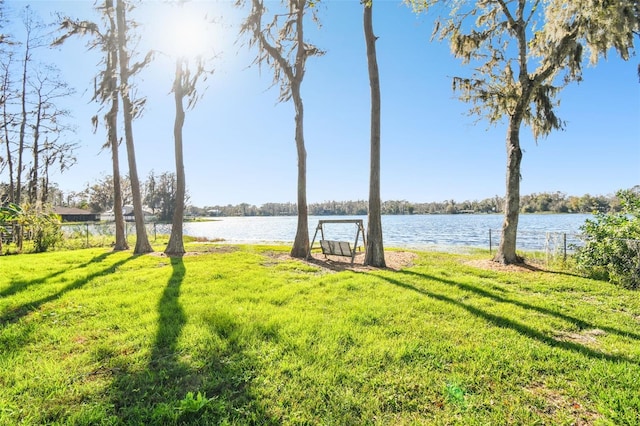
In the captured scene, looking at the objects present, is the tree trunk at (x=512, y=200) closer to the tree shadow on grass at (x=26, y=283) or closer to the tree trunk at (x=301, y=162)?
the tree trunk at (x=301, y=162)

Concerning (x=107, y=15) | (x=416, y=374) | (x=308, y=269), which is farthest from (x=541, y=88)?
(x=107, y=15)

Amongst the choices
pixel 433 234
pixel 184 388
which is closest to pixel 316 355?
pixel 184 388

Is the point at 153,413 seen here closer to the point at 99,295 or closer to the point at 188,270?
the point at 99,295

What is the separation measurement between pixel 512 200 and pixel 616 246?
278 cm

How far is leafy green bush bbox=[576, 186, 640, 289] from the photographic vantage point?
22.1 feet

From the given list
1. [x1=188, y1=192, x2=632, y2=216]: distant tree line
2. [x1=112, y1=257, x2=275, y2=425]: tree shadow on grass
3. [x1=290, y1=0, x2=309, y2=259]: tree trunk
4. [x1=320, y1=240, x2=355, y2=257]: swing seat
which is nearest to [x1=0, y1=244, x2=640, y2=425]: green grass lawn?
[x1=112, y1=257, x2=275, y2=425]: tree shadow on grass

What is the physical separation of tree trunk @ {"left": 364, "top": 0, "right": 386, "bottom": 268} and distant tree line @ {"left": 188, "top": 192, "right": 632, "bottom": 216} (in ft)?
272

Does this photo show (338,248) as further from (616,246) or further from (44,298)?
(44,298)

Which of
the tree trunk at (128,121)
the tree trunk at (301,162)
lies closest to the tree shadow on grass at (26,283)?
the tree trunk at (128,121)

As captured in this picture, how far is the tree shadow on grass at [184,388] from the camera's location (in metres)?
2.33

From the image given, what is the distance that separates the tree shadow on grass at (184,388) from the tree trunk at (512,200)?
8.90m

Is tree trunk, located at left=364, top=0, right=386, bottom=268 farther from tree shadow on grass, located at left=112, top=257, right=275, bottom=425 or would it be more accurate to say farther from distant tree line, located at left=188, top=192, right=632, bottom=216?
distant tree line, located at left=188, top=192, right=632, bottom=216

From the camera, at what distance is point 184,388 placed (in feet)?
8.84

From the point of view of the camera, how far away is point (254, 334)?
3771 mm
